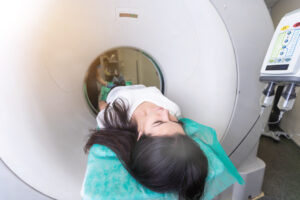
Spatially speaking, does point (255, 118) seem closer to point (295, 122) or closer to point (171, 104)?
point (171, 104)

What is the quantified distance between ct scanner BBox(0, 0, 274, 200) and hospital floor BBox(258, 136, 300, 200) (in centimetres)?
66

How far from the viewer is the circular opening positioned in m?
1.08

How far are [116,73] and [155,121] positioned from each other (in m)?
0.62

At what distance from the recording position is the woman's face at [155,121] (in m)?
0.66

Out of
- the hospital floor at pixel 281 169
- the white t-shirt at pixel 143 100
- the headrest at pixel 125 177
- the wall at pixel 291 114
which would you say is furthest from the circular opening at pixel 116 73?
the wall at pixel 291 114

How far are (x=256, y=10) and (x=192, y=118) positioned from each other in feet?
2.07

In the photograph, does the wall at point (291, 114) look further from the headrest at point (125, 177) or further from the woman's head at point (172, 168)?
the woman's head at point (172, 168)

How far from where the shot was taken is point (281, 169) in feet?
4.60

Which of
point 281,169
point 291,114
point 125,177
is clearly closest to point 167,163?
point 125,177

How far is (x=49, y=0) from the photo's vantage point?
2.08 feet

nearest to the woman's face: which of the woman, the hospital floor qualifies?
the woman

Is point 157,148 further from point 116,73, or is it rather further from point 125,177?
point 116,73

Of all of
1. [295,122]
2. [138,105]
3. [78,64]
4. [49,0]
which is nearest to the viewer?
[49,0]

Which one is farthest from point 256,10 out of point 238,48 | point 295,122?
point 295,122
